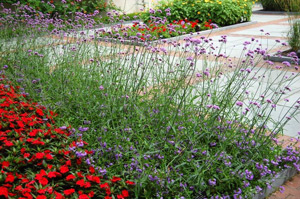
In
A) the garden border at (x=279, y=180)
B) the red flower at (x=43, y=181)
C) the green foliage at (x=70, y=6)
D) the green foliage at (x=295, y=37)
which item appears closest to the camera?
the red flower at (x=43, y=181)

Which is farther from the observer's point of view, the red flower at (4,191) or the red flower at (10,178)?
the red flower at (10,178)

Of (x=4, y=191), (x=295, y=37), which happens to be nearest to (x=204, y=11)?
(x=295, y=37)

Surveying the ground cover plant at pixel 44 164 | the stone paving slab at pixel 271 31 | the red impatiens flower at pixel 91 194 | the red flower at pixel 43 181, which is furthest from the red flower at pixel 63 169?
the stone paving slab at pixel 271 31

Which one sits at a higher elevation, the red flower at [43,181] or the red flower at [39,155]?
the red flower at [39,155]

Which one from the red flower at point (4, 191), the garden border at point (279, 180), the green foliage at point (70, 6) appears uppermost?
the green foliage at point (70, 6)

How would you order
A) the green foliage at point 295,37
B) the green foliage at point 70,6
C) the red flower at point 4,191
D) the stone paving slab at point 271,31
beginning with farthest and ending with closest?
the green foliage at point 70,6 → the stone paving slab at point 271,31 → the green foliage at point 295,37 → the red flower at point 4,191

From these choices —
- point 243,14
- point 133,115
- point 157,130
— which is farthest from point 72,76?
point 243,14

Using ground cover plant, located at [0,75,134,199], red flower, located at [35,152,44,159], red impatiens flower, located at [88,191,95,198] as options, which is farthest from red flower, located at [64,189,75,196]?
red flower, located at [35,152,44,159]

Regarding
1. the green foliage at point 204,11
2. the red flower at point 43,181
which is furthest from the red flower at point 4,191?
the green foliage at point 204,11

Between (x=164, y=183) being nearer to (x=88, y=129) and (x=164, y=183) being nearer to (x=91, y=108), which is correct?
(x=88, y=129)

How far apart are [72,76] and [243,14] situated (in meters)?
10.8

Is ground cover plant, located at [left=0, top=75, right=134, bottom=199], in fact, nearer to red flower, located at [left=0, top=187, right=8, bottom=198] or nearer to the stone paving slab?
red flower, located at [left=0, top=187, right=8, bottom=198]

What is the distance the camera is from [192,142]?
10.7 ft

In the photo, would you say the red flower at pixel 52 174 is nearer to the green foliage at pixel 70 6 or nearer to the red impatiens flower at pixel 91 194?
the red impatiens flower at pixel 91 194
